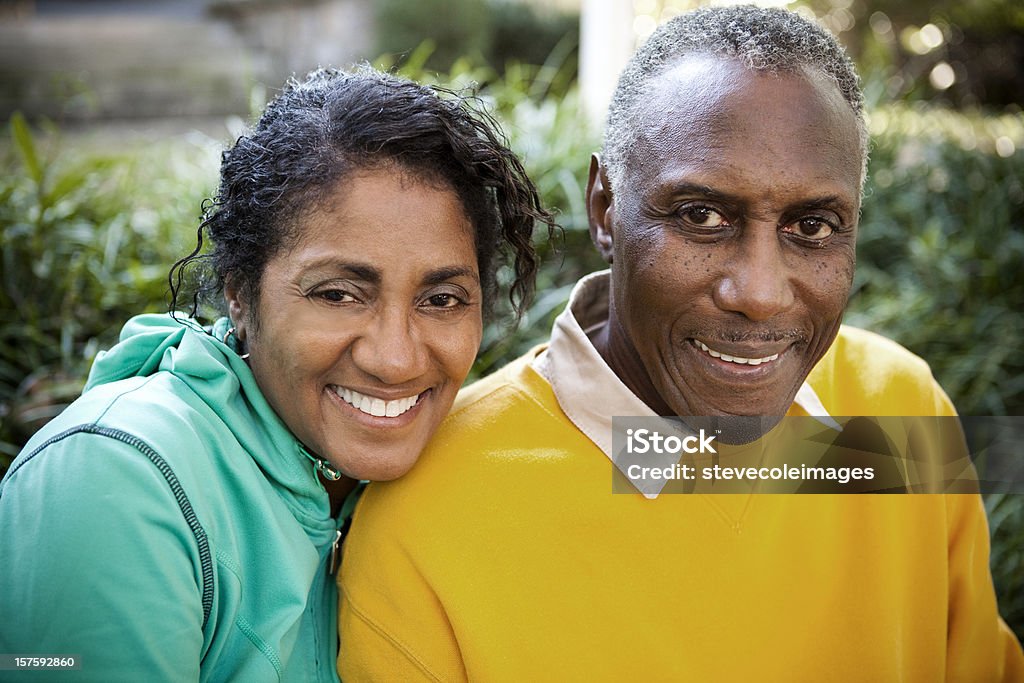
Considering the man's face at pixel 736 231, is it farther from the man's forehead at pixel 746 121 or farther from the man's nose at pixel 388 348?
the man's nose at pixel 388 348

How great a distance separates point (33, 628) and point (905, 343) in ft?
12.6

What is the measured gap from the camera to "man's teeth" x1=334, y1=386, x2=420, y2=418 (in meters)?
1.83

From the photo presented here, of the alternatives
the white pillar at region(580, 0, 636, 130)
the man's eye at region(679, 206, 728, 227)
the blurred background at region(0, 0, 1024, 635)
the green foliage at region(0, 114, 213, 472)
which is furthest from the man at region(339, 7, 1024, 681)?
the white pillar at region(580, 0, 636, 130)

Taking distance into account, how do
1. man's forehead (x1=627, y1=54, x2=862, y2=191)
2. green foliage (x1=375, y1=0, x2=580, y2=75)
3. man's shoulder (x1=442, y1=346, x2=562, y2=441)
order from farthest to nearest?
green foliage (x1=375, y1=0, x2=580, y2=75)
man's shoulder (x1=442, y1=346, x2=562, y2=441)
man's forehead (x1=627, y1=54, x2=862, y2=191)

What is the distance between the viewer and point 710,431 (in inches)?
76.3

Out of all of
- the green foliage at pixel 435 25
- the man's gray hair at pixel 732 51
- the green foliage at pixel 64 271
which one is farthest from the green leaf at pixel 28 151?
the green foliage at pixel 435 25

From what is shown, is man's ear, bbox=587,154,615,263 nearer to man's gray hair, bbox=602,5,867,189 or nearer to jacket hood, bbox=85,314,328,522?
man's gray hair, bbox=602,5,867,189

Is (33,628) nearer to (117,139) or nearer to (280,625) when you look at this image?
(280,625)

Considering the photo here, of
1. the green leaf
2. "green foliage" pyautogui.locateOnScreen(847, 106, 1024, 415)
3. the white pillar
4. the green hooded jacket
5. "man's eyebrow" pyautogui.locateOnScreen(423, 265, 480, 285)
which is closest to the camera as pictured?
the green hooded jacket

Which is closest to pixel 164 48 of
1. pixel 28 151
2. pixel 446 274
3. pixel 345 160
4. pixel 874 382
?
pixel 28 151

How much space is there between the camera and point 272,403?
1.90 meters

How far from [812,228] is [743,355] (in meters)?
0.27

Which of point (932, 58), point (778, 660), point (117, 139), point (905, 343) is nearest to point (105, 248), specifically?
point (778, 660)

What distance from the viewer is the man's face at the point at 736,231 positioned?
170 centimetres
